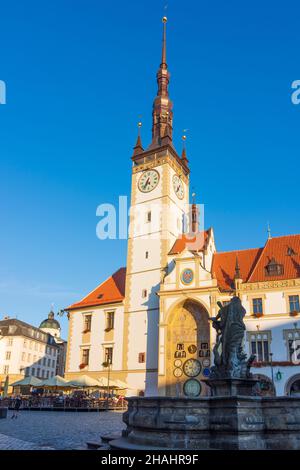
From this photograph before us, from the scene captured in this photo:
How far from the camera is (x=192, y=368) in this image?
3247 cm

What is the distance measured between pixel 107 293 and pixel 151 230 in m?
7.59

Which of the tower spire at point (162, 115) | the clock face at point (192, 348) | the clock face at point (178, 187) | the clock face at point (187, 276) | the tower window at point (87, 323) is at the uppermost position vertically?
the tower spire at point (162, 115)

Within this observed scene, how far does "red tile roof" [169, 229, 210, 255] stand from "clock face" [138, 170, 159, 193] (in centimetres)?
586

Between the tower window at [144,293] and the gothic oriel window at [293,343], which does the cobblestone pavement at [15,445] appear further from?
the tower window at [144,293]

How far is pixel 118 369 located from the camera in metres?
36.7

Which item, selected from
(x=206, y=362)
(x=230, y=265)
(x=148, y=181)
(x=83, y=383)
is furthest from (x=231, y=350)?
(x=148, y=181)

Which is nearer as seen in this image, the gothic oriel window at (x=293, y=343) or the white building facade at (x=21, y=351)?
the gothic oriel window at (x=293, y=343)

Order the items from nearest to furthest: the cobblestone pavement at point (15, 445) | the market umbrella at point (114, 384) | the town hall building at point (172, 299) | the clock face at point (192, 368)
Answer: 1. the cobblestone pavement at point (15, 445)
2. the town hall building at point (172, 299)
3. the clock face at point (192, 368)
4. the market umbrella at point (114, 384)

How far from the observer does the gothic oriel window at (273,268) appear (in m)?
33.8

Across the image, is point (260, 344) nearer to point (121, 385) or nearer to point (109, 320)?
point (121, 385)

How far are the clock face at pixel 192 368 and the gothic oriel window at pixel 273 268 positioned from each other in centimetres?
877

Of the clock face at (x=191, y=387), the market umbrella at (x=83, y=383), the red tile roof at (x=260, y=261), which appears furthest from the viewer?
the red tile roof at (x=260, y=261)

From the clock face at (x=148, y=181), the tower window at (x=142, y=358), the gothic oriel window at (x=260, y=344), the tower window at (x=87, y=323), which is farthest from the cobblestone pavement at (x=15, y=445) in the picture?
the clock face at (x=148, y=181)

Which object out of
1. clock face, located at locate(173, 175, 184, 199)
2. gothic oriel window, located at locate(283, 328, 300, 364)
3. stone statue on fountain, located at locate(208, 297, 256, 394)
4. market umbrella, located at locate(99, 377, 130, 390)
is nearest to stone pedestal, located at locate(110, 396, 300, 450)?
stone statue on fountain, located at locate(208, 297, 256, 394)
